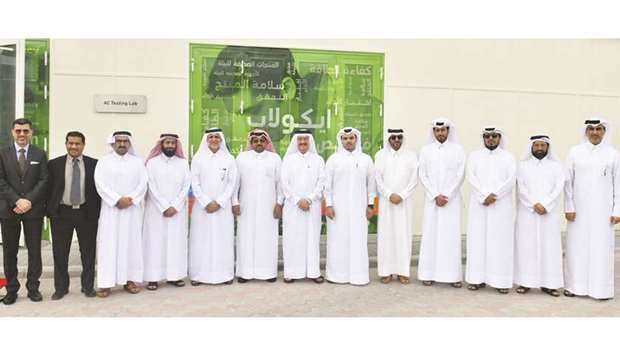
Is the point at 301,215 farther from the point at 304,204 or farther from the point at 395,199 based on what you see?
the point at 395,199

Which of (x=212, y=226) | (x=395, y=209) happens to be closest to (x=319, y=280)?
(x=395, y=209)

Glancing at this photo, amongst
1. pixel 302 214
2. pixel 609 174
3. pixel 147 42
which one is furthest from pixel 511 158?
pixel 147 42

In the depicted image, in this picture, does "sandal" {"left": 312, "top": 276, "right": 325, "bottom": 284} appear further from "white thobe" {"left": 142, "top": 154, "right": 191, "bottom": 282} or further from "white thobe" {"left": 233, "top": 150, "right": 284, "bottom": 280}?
"white thobe" {"left": 142, "top": 154, "right": 191, "bottom": 282}

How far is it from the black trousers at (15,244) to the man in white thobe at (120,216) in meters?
0.57

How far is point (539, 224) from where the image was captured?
5.81 metres

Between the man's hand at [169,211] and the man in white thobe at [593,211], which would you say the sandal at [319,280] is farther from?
the man in white thobe at [593,211]

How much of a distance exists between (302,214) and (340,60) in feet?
11.2

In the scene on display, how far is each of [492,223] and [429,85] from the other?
3.60 meters

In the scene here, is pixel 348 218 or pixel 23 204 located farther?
pixel 348 218

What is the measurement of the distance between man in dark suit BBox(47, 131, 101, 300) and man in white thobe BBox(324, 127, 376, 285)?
252cm

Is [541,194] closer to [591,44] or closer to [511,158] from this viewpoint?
[511,158]

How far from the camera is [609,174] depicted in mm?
5613

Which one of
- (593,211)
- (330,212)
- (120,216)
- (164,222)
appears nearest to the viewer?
(120,216)

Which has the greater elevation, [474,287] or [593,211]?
[593,211]
